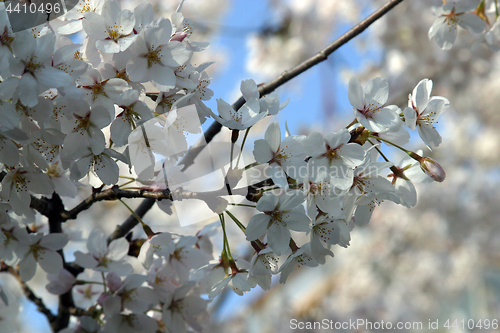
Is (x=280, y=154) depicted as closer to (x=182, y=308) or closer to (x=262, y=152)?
(x=262, y=152)

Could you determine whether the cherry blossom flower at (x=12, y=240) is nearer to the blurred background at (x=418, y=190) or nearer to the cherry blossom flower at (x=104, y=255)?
the cherry blossom flower at (x=104, y=255)

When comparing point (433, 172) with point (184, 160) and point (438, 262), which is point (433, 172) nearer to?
A: point (184, 160)

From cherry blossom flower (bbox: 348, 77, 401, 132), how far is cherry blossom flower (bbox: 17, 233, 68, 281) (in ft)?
2.15

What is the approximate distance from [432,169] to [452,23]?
58 cm

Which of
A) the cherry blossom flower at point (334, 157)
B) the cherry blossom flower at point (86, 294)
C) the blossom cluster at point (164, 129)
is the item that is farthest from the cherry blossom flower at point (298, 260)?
the cherry blossom flower at point (86, 294)

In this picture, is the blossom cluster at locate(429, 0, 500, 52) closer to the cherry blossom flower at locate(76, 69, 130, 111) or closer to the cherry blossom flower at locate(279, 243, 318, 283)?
the cherry blossom flower at locate(279, 243, 318, 283)

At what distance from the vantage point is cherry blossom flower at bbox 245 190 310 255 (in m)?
0.57

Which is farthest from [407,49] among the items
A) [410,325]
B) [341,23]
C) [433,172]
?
[433,172]

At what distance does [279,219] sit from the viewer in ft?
2.00

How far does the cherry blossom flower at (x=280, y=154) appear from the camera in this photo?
0.58 meters

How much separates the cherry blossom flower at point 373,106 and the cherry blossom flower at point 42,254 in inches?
25.8

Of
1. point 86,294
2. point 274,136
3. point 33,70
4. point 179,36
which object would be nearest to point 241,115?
point 274,136

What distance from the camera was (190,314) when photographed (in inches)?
34.6

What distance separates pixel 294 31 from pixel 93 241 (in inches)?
155
